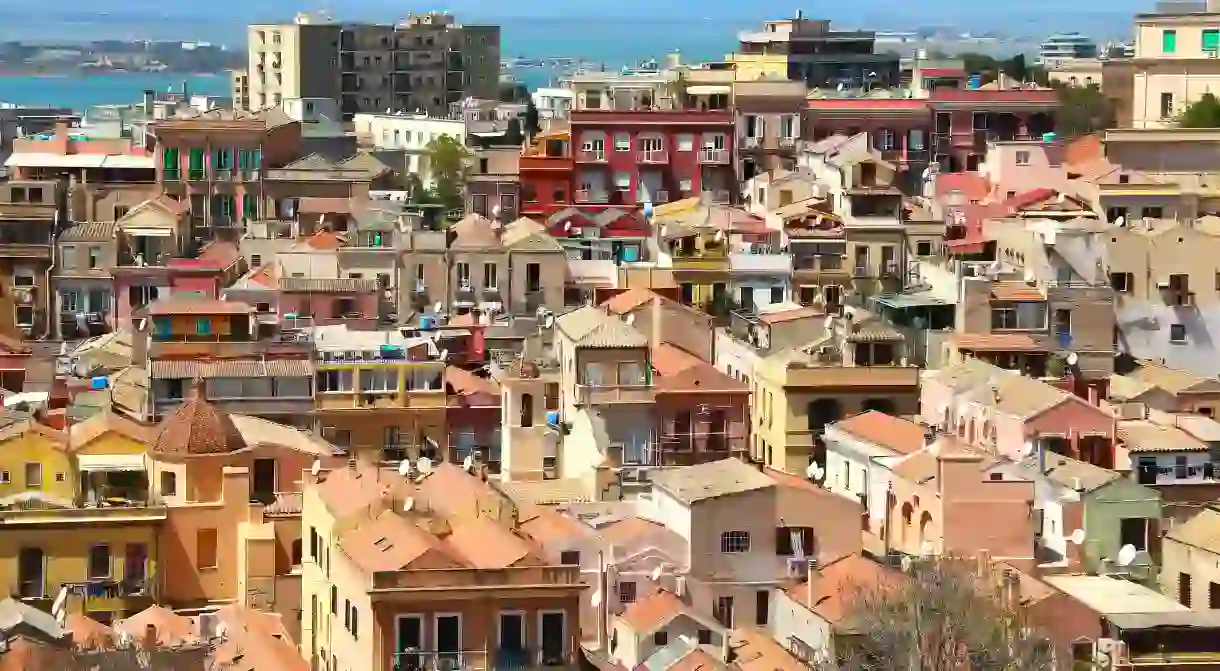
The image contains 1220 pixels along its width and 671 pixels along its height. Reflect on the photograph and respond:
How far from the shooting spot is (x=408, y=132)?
8494cm

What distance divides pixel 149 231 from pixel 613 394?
18377 millimetres

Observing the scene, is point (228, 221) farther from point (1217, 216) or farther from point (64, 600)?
point (64, 600)

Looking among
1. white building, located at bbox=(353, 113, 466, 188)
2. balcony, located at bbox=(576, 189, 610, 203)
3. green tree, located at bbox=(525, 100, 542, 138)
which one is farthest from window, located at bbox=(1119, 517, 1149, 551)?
white building, located at bbox=(353, 113, 466, 188)

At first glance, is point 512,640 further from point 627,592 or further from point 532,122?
point 532,122

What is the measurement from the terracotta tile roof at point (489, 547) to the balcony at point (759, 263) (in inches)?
977

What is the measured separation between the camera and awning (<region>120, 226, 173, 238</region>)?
2461 inches

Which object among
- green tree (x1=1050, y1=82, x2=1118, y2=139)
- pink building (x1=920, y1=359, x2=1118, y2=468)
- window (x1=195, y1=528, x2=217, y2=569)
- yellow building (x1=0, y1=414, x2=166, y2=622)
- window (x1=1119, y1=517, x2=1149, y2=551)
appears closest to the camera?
yellow building (x1=0, y1=414, x2=166, y2=622)

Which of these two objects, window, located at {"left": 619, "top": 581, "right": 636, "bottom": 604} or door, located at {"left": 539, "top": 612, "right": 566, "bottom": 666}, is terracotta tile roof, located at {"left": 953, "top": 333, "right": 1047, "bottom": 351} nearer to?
window, located at {"left": 619, "top": 581, "right": 636, "bottom": 604}

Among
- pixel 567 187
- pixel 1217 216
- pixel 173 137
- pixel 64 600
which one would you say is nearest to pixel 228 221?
pixel 173 137

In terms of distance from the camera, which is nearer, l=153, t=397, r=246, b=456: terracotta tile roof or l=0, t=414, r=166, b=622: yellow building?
l=0, t=414, r=166, b=622: yellow building

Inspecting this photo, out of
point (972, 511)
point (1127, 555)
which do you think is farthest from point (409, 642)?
point (1127, 555)

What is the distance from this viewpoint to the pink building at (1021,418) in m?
44.8

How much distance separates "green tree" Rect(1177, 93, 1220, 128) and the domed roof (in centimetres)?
2954

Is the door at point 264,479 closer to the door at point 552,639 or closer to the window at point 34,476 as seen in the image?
the window at point 34,476
